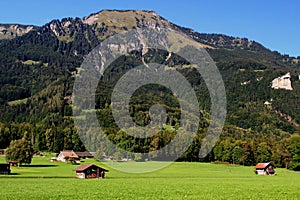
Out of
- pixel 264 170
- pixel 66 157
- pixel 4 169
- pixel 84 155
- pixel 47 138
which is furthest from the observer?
pixel 47 138

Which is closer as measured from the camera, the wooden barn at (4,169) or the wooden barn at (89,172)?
the wooden barn at (89,172)

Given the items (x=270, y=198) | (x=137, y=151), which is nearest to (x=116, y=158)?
(x=137, y=151)

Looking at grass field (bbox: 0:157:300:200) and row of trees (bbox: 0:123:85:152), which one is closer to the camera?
grass field (bbox: 0:157:300:200)

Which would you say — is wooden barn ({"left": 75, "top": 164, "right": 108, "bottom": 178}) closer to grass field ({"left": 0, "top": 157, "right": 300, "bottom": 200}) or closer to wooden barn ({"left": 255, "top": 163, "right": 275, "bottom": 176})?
grass field ({"left": 0, "top": 157, "right": 300, "bottom": 200})

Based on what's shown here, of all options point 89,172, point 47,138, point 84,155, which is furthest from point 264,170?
point 47,138

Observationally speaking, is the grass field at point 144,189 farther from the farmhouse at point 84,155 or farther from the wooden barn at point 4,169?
the farmhouse at point 84,155

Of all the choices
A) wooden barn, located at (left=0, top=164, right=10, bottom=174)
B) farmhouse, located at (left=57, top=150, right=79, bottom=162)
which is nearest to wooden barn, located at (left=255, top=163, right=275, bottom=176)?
wooden barn, located at (left=0, top=164, right=10, bottom=174)

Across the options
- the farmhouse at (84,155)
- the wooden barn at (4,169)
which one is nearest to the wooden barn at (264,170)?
the wooden barn at (4,169)

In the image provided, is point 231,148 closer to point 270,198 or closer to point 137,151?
point 137,151

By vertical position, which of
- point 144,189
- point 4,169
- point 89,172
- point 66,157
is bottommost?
point 144,189

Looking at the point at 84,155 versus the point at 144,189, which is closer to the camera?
the point at 144,189

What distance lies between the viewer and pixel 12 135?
481 feet

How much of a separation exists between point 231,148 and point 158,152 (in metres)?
24.2

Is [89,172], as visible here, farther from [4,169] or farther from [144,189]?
[144,189]
